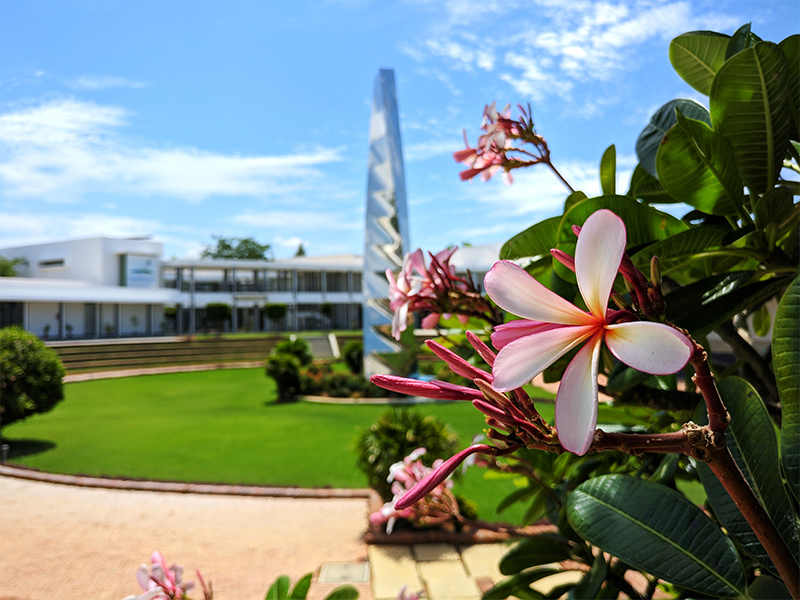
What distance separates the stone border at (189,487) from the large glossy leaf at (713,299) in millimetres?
4474

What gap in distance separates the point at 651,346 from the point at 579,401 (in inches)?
1.5

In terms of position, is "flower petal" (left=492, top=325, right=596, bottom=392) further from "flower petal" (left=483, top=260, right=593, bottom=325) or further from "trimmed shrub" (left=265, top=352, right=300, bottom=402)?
"trimmed shrub" (left=265, top=352, right=300, bottom=402)

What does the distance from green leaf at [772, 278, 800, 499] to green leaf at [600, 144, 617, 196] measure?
37 centimetres

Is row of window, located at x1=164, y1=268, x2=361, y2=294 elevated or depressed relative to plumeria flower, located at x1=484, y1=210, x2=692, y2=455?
elevated

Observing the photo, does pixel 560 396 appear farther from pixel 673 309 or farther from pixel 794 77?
pixel 794 77

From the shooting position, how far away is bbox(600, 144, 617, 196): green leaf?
0.74 m

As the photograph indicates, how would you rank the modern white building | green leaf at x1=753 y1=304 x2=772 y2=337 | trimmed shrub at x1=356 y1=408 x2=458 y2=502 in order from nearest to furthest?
1. green leaf at x1=753 y1=304 x2=772 y2=337
2. trimmed shrub at x1=356 y1=408 x2=458 y2=502
3. the modern white building

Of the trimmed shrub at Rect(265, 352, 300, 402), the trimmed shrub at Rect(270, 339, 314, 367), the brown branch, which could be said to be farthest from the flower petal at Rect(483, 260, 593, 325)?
the trimmed shrub at Rect(270, 339, 314, 367)

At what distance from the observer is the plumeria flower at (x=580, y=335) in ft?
0.75

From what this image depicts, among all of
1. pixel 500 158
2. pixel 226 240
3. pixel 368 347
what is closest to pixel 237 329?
pixel 226 240

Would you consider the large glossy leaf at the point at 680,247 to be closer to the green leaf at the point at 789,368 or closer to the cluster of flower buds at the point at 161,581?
the green leaf at the point at 789,368

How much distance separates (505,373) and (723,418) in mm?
117

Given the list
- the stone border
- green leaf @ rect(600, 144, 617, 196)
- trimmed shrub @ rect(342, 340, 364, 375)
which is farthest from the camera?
trimmed shrub @ rect(342, 340, 364, 375)

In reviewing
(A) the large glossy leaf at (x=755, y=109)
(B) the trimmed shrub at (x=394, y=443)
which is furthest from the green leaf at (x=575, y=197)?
(B) the trimmed shrub at (x=394, y=443)
